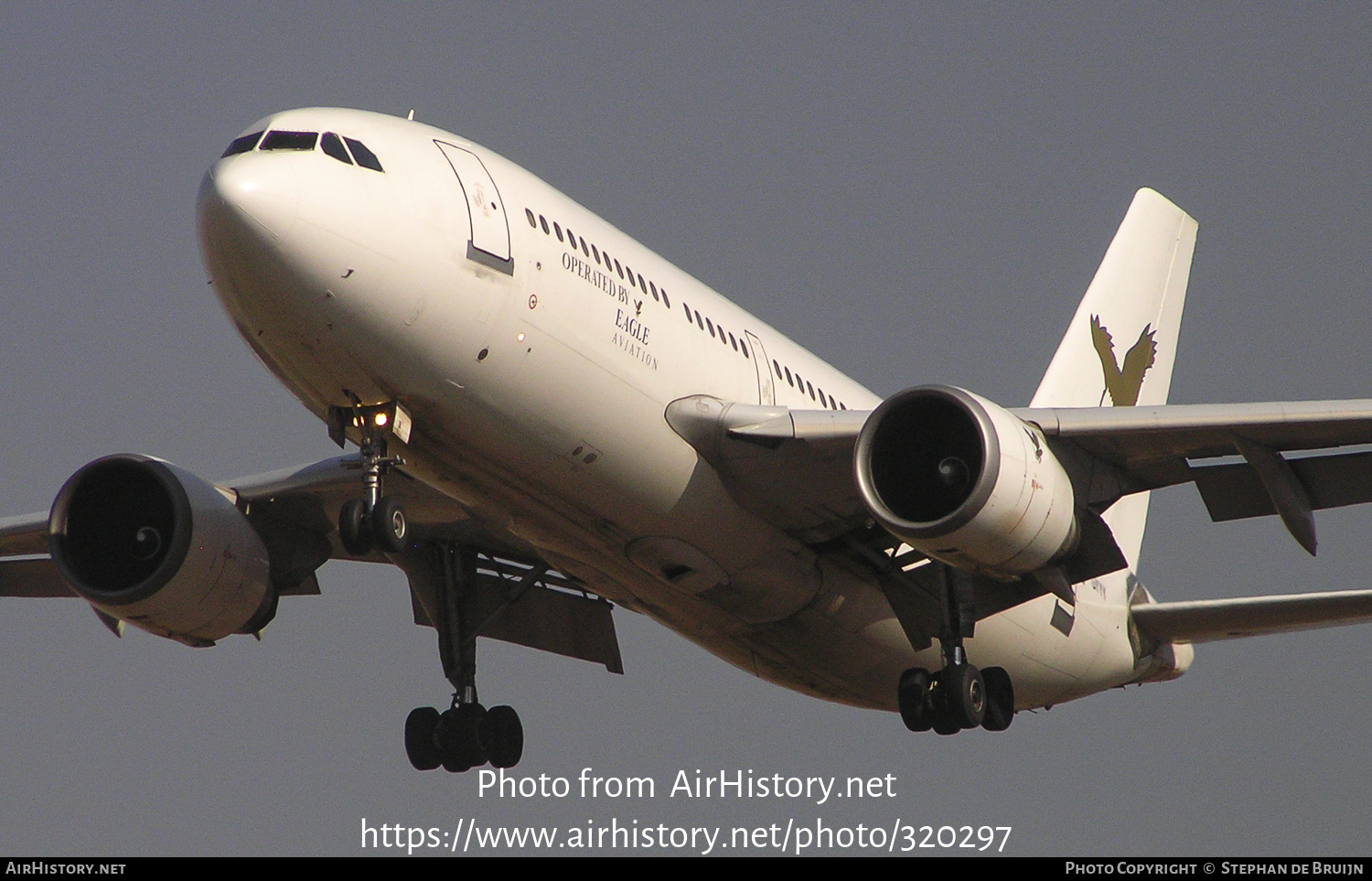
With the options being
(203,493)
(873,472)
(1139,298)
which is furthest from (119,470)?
(1139,298)

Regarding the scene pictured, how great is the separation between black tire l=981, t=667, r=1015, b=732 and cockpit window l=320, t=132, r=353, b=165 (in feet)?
34.0

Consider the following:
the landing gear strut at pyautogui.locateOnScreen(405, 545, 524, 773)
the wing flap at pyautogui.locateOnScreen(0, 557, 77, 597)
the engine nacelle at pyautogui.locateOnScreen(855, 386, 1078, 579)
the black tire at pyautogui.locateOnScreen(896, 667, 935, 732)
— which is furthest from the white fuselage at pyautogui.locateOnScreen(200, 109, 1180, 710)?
the wing flap at pyautogui.locateOnScreen(0, 557, 77, 597)

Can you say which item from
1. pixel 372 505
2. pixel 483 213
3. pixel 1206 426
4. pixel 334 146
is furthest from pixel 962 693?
pixel 334 146

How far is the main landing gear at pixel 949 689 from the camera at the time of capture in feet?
75.0

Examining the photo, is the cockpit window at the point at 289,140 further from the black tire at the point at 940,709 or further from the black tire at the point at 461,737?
the black tire at the point at 940,709

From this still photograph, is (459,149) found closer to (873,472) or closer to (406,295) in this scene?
(406,295)

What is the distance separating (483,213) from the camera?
19109 mm

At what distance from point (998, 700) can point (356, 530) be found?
29.1 ft

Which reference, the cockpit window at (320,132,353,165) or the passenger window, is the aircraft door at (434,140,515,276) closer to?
the passenger window

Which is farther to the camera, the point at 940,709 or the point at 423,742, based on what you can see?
the point at 423,742

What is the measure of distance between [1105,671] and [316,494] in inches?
438

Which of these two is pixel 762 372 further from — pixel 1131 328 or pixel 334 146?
pixel 1131 328

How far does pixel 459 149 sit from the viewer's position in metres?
19.8

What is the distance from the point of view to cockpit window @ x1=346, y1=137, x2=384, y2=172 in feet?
61.0
